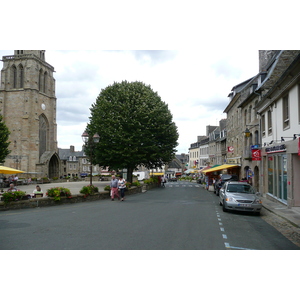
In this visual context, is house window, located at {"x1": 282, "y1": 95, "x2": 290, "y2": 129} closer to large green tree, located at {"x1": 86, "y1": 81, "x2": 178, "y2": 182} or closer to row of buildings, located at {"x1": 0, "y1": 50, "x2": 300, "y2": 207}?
row of buildings, located at {"x1": 0, "y1": 50, "x2": 300, "y2": 207}

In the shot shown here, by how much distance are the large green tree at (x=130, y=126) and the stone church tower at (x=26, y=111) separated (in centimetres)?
2829

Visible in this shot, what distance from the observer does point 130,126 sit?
106ft

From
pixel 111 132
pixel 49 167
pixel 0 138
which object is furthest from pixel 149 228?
pixel 49 167

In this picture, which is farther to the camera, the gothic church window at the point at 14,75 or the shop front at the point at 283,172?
the gothic church window at the point at 14,75

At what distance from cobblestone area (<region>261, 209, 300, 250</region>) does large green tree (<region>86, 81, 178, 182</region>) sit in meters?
19.4

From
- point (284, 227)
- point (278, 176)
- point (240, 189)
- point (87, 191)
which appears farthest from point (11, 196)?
point (278, 176)

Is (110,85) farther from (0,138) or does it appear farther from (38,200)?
(38,200)

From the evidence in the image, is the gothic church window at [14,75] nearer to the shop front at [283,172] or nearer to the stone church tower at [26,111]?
the stone church tower at [26,111]

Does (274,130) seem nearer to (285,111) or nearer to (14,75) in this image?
(285,111)

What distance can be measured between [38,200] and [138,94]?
20814 millimetres

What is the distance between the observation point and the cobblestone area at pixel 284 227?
897 cm

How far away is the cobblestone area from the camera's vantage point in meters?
8.97

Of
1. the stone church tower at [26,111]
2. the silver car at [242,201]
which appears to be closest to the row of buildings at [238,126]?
the stone church tower at [26,111]

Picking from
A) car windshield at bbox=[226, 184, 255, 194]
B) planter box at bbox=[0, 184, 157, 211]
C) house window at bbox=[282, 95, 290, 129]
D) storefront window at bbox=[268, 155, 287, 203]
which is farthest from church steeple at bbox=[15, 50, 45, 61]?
car windshield at bbox=[226, 184, 255, 194]
